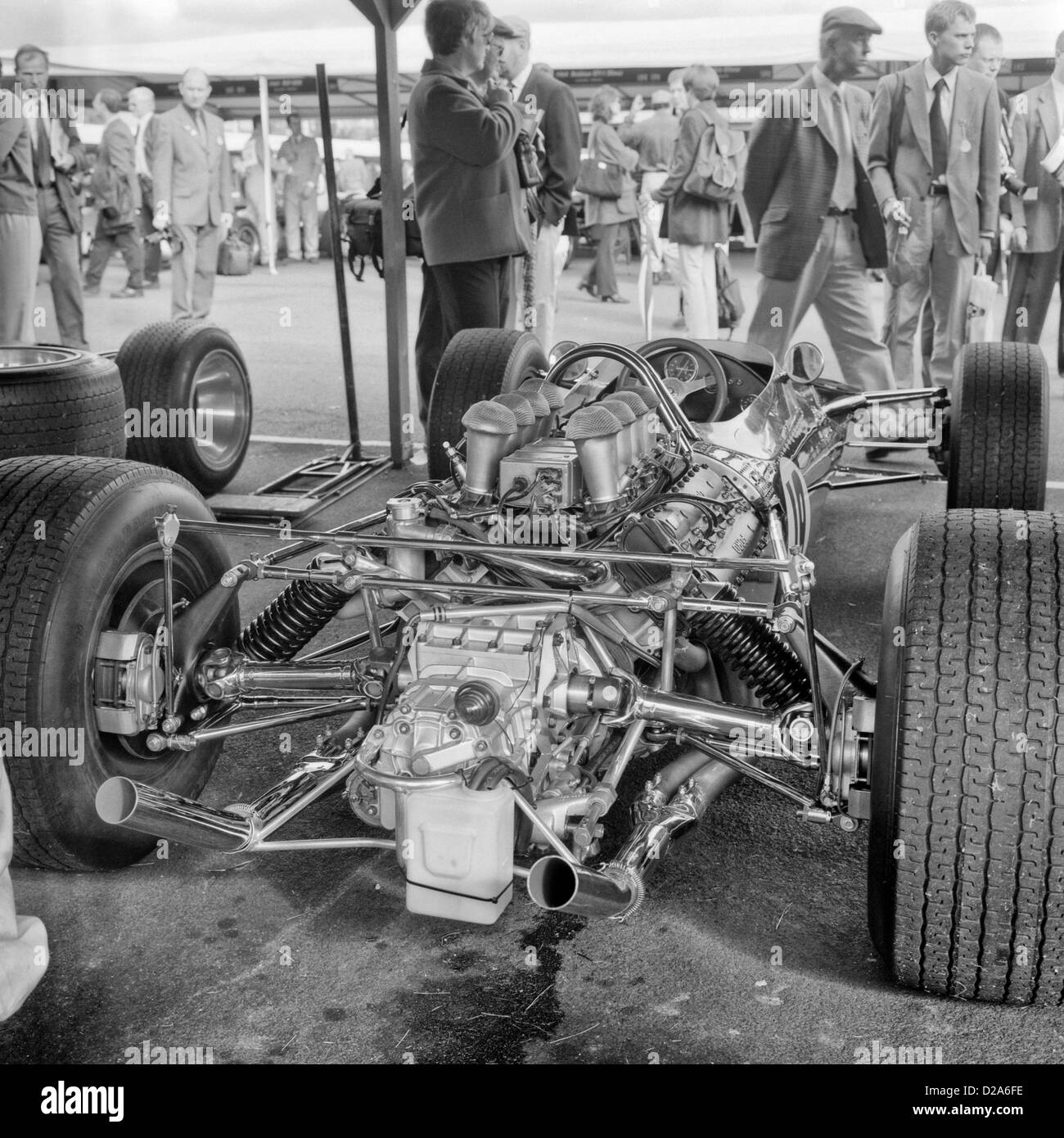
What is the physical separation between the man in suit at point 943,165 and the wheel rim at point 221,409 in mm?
3766

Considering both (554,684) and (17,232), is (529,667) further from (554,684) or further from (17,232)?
(17,232)

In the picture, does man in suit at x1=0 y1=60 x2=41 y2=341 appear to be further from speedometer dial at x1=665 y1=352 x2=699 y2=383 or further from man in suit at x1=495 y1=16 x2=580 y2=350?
speedometer dial at x1=665 y1=352 x2=699 y2=383

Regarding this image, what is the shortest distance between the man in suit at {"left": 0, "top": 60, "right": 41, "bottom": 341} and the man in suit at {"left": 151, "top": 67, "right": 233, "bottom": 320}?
2109 millimetres

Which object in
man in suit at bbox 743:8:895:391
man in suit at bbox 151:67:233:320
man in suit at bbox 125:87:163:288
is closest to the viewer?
man in suit at bbox 743:8:895:391

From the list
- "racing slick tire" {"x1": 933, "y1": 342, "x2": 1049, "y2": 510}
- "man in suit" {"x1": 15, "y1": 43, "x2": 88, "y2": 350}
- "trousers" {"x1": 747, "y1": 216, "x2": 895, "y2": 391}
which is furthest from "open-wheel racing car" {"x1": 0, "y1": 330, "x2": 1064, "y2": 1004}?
"man in suit" {"x1": 15, "y1": 43, "x2": 88, "y2": 350}

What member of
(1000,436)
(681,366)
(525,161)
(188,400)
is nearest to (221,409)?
(188,400)

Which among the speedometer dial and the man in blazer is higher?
the man in blazer

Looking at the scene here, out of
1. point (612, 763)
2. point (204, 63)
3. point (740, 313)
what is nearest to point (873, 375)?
point (740, 313)

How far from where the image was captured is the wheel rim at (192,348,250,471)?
233 inches

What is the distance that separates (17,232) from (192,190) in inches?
99.5

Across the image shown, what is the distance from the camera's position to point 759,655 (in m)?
2.99

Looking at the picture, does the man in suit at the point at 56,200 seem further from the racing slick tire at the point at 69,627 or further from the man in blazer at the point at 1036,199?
the man in blazer at the point at 1036,199

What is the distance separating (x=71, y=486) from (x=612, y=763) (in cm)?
136
